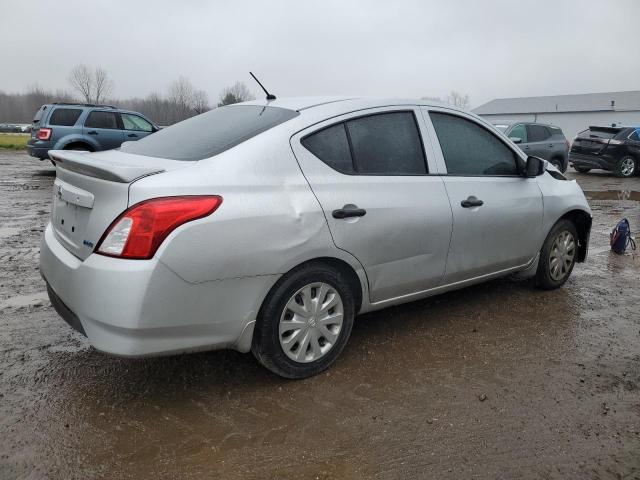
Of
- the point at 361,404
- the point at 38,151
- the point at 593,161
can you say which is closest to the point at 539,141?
the point at 593,161

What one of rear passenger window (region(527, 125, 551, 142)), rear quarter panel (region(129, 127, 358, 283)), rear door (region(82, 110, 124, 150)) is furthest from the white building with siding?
rear quarter panel (region(129, 127, 358, 283))

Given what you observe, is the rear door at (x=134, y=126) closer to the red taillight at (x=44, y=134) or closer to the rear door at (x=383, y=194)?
the red taillight at (x=44, y=134)

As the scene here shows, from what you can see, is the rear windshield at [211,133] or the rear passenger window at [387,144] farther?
the rear passenger window at [387,144]

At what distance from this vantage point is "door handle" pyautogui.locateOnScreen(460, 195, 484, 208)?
12.2 feet

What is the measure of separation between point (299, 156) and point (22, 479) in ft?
6.66

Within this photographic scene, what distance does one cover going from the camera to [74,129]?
1338 cm

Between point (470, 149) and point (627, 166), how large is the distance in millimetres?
16126

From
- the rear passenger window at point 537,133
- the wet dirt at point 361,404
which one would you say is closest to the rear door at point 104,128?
the wet dirt at point 361,404

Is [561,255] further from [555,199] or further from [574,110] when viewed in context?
[574,110]

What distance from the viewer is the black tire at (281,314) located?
113 inches

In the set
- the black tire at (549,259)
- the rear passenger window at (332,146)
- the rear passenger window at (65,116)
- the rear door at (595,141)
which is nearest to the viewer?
the rear passenger window at (332,146)

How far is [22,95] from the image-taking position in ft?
270

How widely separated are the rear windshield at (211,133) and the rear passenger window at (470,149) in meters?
1.21

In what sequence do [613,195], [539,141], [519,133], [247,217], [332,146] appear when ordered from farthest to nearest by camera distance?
[539,141]
[519,133]
[613,195]
[332,146]
[247,217]
